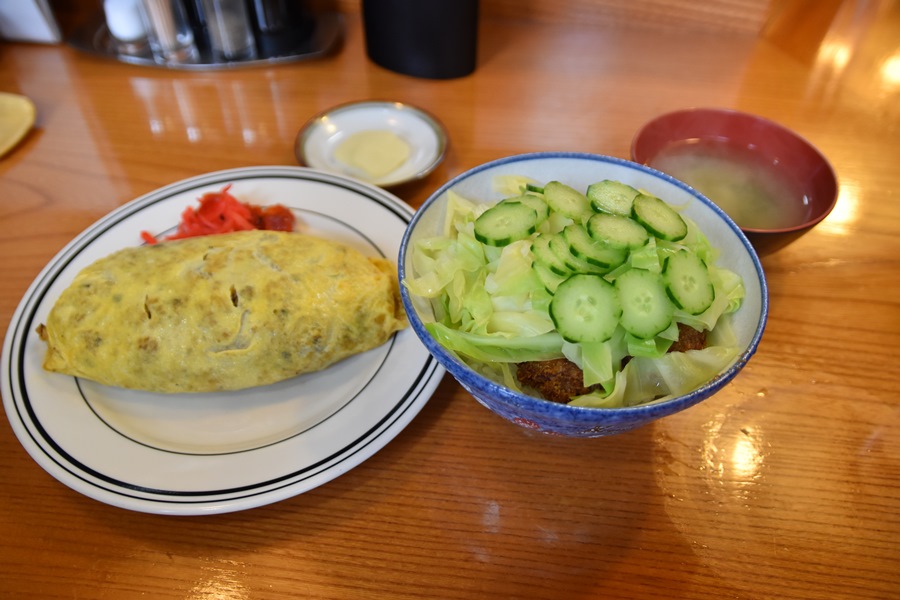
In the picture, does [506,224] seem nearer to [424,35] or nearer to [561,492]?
[561,492]

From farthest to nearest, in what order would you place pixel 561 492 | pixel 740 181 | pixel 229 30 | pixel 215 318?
pixel 229 30, pixel 740 181, pixel 215 318, pixel 561 492

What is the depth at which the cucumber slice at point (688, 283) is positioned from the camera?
2.88ft

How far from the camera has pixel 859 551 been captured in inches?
40.1

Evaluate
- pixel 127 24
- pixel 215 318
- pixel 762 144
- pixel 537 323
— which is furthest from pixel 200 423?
pixel 127 24

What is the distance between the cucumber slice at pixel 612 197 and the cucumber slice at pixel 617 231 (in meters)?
0.05

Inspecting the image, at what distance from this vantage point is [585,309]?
0.84m

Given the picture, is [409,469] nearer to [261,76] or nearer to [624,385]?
[624,385]

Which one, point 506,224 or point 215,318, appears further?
point 215,318

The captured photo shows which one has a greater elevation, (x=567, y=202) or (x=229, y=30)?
(x=567, y=202)

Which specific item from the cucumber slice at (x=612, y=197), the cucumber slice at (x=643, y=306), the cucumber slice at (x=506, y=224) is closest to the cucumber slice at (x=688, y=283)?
the cucumber slice at (x=643, y=306)

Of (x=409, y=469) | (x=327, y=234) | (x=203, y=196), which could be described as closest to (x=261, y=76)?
(x=203, y=196)

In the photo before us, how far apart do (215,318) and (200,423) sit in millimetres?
215

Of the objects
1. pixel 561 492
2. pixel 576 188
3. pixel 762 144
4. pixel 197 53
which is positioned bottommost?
pixel 561 492

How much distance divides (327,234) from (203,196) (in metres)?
0.36
